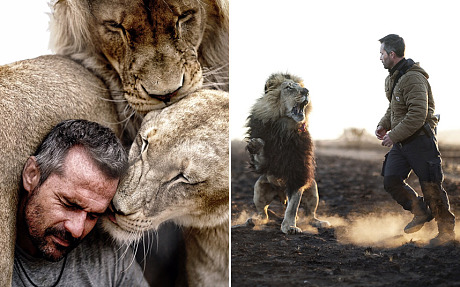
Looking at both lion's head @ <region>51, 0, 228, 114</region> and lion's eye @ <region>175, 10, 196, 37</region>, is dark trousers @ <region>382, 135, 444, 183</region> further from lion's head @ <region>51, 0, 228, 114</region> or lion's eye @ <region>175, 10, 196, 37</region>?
lion's eye @ <region>175, 10, 196, 37</region>

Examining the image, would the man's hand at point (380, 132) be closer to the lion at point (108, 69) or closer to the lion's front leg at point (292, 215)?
the lion's front leg at point (292, 215)

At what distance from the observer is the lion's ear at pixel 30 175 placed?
2168mm

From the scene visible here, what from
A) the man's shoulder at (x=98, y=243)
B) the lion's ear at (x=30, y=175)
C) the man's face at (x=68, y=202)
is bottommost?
the man's shoulder at (x=98, y=243)

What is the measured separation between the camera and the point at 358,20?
2.73 m

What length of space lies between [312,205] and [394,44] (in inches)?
36.3

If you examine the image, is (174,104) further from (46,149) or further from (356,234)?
(356,234)

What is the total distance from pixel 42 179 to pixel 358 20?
1.73 m

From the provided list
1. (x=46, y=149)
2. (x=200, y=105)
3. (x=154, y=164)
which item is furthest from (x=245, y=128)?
(x=46, y=149)

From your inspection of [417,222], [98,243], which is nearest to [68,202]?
[98,243]

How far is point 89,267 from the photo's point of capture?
8.21 feet

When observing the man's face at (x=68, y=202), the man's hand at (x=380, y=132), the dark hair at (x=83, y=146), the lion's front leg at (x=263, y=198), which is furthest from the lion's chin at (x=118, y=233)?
the man's hand at (x=380, y=132)

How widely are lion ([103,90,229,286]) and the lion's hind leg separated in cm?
49

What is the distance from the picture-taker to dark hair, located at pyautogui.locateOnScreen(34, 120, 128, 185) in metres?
2.24

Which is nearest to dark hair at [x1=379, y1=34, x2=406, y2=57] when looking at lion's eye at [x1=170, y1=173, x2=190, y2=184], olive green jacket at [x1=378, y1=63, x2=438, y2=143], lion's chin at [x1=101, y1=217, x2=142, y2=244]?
olive green jacket at [x1=378, y1=63, x2=438, y2=143]
